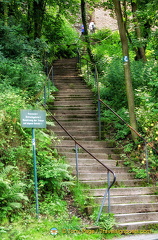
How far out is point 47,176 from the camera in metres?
7.25

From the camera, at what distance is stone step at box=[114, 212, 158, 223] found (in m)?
6.80

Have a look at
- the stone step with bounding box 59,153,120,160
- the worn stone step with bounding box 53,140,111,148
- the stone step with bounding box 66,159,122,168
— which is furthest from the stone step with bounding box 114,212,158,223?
the worn stone step with bounding box 53,140,111,148

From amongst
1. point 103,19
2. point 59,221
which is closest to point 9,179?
point 59,221

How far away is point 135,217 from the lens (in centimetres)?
697

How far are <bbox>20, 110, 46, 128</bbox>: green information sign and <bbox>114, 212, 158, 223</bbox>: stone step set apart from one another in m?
2.67

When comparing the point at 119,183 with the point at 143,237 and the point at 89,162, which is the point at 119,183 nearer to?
the point at 89,162

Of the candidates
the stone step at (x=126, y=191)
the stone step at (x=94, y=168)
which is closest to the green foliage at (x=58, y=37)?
the stone step at (x=94, y=168)

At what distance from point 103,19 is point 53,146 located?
2556 cm

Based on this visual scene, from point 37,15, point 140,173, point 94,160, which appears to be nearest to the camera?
point 140,173

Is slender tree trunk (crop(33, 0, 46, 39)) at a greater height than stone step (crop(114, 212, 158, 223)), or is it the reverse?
slender tree trunk (crop(33, 0, 46, 39))

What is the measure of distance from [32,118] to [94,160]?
2.93 meters

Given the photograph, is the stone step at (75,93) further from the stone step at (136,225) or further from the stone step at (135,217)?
the stone step at (136,225)

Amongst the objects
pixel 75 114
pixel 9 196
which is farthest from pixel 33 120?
pixel 75 114

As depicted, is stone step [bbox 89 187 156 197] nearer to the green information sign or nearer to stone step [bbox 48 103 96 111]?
the green information sign
